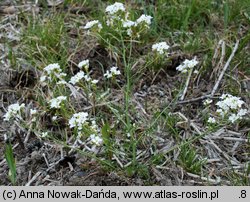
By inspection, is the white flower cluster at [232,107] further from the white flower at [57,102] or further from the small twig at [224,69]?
the white flower at [57,102]

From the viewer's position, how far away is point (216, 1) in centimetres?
337

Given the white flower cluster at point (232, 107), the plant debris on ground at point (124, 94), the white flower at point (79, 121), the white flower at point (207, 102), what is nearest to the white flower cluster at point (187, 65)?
the plant debris on ground at point (124, 94)

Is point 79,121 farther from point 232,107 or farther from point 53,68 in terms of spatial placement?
point 232,107

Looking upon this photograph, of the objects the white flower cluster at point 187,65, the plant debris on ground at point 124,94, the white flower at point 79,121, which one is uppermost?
the white flower cluster at point 187,65

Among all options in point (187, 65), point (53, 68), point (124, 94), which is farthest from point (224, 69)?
point (53, 68)

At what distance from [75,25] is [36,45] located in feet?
1.15

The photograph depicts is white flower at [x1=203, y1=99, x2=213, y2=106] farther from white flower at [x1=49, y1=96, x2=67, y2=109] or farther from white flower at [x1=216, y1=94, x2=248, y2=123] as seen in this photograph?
white flower at [x1=49, y1=96, x2=67, y2=109]

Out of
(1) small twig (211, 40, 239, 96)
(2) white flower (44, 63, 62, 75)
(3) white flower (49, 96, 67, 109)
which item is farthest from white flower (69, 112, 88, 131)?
(1) small twig (211, 40, 239, 96)

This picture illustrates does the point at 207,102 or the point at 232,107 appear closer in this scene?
the point at 232,107

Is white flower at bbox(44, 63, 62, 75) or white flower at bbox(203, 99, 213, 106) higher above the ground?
white flower at bbox(44, 63, 62, 75)

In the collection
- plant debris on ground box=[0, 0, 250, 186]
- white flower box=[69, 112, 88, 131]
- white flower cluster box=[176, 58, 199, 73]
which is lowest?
plant debris on ground box=[0, 0, 250, 186]

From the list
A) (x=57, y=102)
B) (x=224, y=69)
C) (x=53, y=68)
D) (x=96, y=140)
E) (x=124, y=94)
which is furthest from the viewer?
(x=224, y=69)
